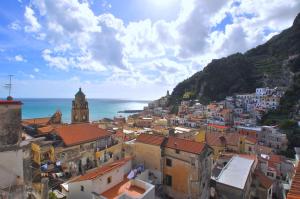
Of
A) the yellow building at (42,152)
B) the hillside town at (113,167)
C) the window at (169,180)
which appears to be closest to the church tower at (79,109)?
the hillside town at (113,167)

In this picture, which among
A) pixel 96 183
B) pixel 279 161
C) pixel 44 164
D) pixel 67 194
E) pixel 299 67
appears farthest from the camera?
pixel 299 67

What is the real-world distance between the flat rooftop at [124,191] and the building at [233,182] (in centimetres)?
996

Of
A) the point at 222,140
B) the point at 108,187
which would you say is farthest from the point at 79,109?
the point at 222,140

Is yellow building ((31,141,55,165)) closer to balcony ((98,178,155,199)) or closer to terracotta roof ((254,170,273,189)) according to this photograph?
balcony ((98,178,155,199))

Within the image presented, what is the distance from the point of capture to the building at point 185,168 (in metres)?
18.1

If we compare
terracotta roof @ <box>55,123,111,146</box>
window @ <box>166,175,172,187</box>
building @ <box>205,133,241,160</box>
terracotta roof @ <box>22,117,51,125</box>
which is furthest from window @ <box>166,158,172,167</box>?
terracotta roof @ <box>22,117,51,125</box>

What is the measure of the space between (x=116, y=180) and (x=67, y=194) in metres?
3.61

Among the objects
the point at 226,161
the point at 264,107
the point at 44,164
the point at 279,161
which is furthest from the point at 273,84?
the point at 44,164

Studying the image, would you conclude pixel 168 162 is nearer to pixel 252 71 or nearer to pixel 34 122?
pixel 34 122

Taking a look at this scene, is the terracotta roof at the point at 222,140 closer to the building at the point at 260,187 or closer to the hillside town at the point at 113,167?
the hillside town at the point at 113,167

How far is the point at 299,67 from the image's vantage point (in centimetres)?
8831

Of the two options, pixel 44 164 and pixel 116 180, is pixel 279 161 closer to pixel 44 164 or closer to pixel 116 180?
pixel 116 180

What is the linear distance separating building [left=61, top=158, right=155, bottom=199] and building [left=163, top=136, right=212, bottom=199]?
400cm

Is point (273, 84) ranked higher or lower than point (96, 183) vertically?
higher
